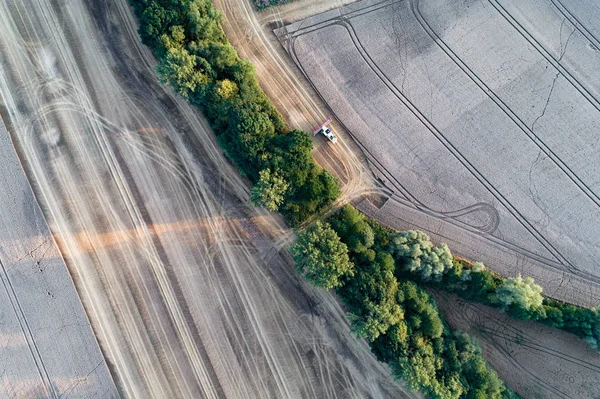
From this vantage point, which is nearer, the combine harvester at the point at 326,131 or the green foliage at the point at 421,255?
the green foliage at the point at 421,255

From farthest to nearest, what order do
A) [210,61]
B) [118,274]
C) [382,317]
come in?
[118,274] → [210,61] → [382,317]

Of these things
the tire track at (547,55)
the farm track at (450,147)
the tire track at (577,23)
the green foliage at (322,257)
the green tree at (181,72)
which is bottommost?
the green foliage at (322,257)

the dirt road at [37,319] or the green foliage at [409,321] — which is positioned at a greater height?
the green foliage at [409,321]

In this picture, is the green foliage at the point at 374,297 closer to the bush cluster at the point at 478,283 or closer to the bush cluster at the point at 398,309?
the bush cluster at the point at 398,309

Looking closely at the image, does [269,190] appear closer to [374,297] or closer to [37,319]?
[374,297]

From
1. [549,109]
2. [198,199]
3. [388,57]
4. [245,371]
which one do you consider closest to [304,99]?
[388,57]

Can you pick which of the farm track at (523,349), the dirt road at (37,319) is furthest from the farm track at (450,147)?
the dirt road at (37,319)

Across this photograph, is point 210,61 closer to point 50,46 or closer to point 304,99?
point 304,99

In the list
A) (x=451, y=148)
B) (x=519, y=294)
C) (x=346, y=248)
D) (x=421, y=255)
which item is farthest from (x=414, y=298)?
(x=451, y=148)
